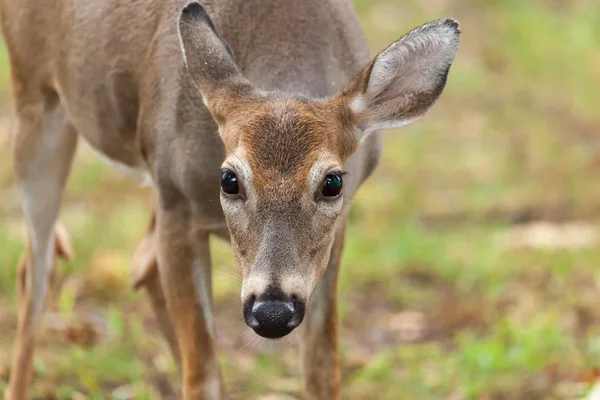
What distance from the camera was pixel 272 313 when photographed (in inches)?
150

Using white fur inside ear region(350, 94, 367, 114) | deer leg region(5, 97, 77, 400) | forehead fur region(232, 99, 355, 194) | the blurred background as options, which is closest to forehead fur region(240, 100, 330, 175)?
forehead fur region(232, 99, 355, 194)

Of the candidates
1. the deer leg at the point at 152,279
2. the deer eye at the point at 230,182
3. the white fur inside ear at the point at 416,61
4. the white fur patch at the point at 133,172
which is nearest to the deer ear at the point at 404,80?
the white fur inside ear at the point at 416,61

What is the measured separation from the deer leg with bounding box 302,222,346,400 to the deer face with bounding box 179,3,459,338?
88 cm

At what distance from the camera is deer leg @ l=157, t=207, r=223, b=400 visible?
491 centimetres

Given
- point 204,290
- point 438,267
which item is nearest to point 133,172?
point 204,290

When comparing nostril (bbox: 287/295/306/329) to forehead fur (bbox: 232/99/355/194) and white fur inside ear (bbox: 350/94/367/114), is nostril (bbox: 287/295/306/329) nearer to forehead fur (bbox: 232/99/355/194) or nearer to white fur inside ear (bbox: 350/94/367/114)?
forehead fur (bbox: 232/99/355/194)

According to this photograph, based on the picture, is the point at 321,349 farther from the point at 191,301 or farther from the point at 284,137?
the point at 284,137

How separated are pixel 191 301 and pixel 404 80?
1.21 metres

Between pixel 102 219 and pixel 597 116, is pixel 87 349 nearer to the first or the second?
pixel 102 219

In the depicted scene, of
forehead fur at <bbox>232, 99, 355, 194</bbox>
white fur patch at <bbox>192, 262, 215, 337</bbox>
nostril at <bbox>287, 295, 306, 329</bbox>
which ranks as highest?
forehead fur at <bbox>232, 99, 355, 194</bbox>

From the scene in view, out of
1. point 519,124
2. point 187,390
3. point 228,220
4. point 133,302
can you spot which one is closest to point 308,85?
point 228,220

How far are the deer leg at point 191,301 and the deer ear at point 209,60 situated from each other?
619mm

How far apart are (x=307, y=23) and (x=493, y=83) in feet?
24.6

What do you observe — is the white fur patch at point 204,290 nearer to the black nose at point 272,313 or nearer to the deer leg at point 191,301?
the deer leg at point 191,301
